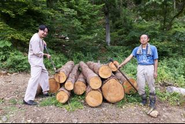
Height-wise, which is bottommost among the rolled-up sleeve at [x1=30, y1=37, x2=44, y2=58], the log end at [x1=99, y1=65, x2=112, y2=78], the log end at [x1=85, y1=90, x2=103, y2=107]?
the log end at [x1=85, y1=90, x2=103, y2=107]

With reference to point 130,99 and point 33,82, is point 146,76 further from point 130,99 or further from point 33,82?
point 33,82

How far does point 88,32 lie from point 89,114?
6.32 metres

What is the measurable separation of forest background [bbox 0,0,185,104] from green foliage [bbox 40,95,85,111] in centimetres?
290

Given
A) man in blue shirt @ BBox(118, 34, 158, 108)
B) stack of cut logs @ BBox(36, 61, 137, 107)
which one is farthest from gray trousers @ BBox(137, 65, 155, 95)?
stack of cut logs @ BBox(36, 61, 137, 107)

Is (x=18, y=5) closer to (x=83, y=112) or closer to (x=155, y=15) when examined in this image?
(x=83, y=112)

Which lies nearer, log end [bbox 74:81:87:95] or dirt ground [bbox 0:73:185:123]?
dirt ground [bbox 0:73:185:123]

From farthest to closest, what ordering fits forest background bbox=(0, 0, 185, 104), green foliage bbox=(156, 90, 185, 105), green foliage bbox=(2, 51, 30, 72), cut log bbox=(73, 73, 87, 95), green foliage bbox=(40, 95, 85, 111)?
forest background bbox=(0, 0, 185, 104) → green foliage bbox=(2, 51, 30, 72) → green foliage bbox=(156, 90, 185, 105) → cut log bbox=(73, 73, 87, 95) → green foliage bbox=(40, 95, 85, 111)

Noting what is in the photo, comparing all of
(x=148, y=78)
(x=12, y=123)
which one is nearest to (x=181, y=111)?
(x=148, y=78)

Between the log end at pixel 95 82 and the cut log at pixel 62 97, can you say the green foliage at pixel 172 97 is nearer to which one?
the log end at pixel 95 82

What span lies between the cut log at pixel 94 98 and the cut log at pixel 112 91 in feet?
0.76

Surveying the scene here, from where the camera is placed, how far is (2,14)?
29.1 feet

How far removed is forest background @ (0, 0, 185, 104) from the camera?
8.33 meters

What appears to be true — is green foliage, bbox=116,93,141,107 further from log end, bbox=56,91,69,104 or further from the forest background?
log end, bbox=56,91,69,104

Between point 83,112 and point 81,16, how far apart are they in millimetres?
6167
